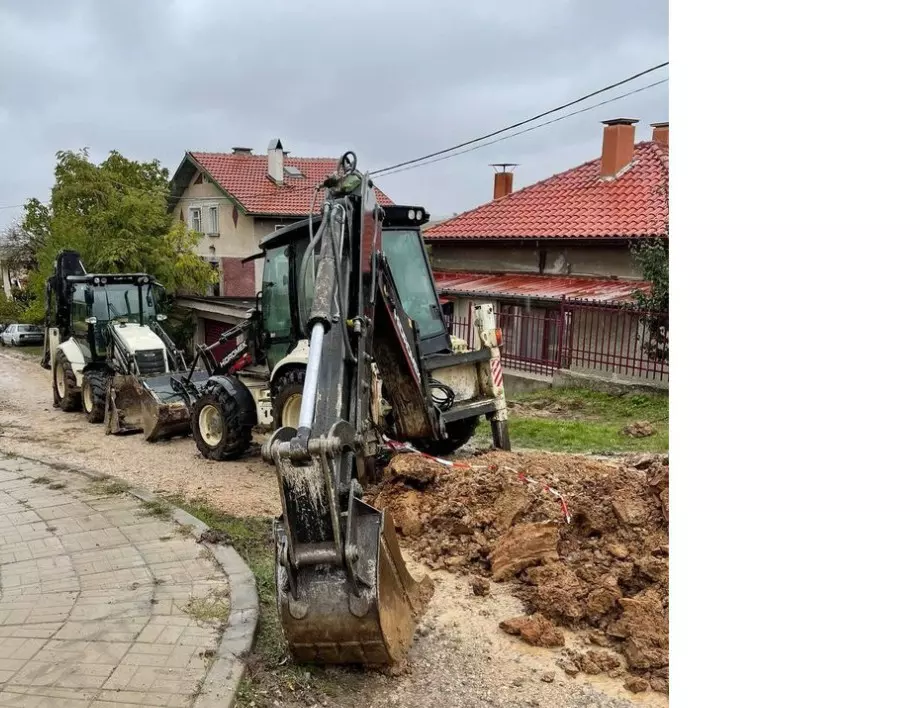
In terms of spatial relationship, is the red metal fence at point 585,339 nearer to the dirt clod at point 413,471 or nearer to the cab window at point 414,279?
the cab window at point 414,279

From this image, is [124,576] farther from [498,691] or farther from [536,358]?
[536,358]

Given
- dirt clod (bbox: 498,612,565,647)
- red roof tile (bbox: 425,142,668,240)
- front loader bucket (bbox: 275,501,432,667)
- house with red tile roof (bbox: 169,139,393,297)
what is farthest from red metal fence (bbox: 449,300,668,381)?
house with red tile roof (bbox: 169,139,393,297)

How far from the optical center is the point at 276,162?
32.2 m

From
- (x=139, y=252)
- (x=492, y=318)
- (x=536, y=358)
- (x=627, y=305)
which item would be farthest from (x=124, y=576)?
(x=139, y=252)

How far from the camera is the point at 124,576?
6.03 m

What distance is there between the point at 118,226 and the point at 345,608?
74.5ft

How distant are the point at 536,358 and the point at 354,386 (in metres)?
11.5

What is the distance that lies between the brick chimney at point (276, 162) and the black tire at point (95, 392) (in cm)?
1990

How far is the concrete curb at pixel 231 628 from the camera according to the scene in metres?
4.28

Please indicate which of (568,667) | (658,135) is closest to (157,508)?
(568,667)

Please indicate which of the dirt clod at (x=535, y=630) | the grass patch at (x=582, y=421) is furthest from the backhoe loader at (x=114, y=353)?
the dirt clod at (x=535, y=630)

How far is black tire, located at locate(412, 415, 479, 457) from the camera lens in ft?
29.3

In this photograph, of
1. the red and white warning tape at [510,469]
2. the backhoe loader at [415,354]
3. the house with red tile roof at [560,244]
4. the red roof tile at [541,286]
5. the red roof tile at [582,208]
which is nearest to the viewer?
the red and white warning tape at [510,469]

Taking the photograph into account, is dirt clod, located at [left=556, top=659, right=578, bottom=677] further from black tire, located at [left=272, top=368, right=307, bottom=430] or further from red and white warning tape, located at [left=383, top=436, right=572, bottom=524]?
black tire, located at [left=272, top=368, right=307, bottom=430]
